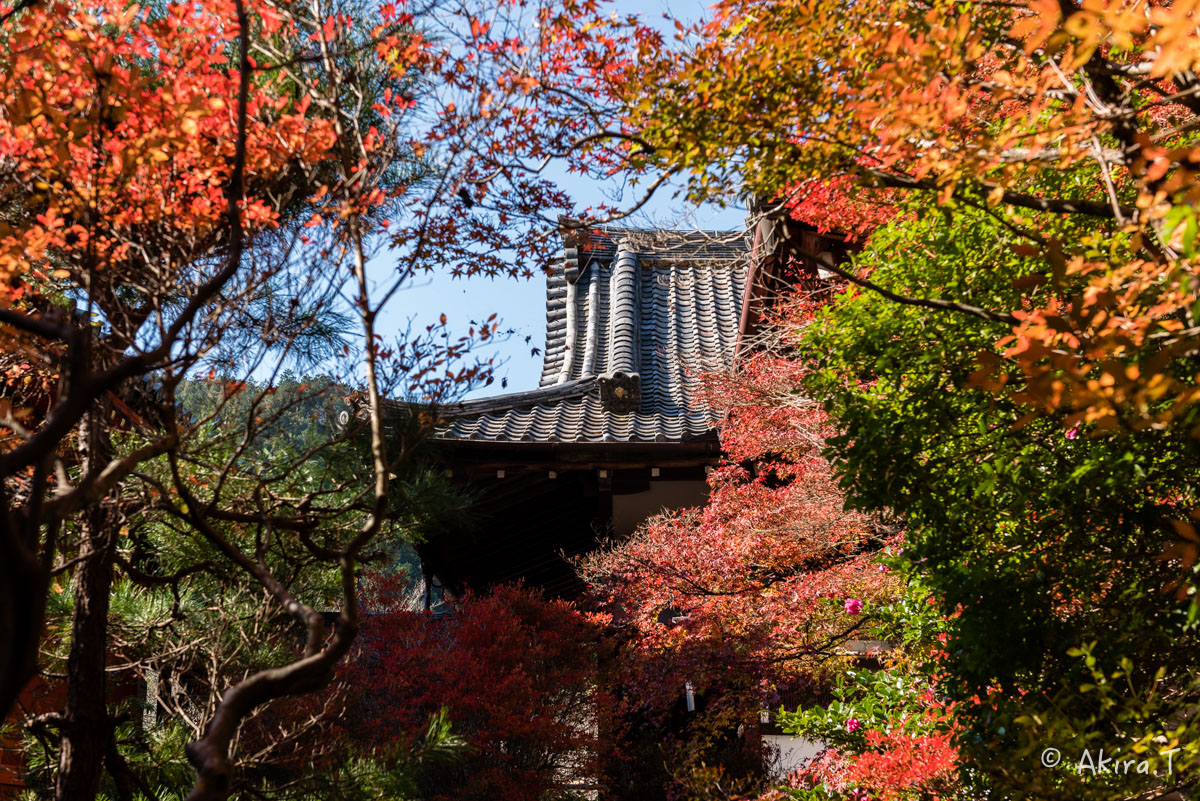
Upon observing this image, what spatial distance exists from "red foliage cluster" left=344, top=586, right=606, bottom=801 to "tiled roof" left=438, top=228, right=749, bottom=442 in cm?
148

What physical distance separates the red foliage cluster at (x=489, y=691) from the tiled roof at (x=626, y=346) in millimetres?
1479

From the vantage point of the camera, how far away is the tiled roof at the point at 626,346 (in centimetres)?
733

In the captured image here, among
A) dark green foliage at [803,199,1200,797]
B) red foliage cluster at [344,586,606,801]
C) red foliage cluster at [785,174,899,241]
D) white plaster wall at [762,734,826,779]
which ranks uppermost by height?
red foliage cluster at [785,174,899,241]

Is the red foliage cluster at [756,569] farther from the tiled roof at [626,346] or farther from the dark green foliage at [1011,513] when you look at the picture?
the dark green foliage at [1011,513]

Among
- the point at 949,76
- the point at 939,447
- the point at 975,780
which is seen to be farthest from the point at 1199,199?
the point at 975,780

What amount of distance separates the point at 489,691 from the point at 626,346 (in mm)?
4760

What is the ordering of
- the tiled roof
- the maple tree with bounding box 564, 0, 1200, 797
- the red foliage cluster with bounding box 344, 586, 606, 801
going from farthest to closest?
the tiled roof → the red foliage cluster with bounding box 344, 586, 606, 801 → the maple tree with bounding box 564, 0, 1200, 797

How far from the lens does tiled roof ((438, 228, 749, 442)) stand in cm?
733

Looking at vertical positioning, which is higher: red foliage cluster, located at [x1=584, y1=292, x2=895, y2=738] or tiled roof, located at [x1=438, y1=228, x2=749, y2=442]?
tiled roof, located at [x1=438, y1=228, x2=749, y2=442]

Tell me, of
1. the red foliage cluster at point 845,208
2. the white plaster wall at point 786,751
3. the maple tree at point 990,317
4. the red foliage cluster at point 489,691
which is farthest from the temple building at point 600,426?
the white plaster wall at point 786,751

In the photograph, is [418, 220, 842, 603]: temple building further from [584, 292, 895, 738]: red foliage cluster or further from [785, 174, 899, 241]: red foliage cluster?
[584, 292, 895, 738]: red foliage cluster

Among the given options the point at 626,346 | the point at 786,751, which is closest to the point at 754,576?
the point at 786,751

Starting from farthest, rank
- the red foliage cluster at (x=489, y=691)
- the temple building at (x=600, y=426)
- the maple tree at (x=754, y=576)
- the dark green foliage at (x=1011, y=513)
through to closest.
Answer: the temple building at (x=600, y=426)
the red foliage cluster at (x=489, y=691)
the maple tree at (x=754, y=576)
the dark green foliage at (x=1011, y=513)

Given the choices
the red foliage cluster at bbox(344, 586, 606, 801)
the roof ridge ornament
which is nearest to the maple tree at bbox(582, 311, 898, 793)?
the red foliage cluster at bbox(344, 586, 606, 801)
